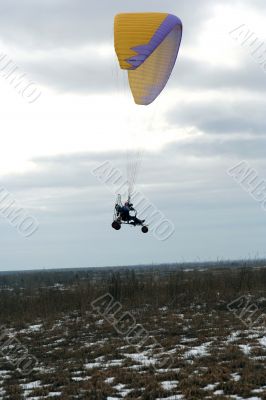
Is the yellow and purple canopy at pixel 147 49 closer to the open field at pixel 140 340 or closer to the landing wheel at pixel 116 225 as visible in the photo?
the landing wheel at pixel 116 225

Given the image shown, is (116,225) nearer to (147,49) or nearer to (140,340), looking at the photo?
(140,340)

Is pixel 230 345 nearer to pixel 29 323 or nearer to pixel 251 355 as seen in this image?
pixel 251 355

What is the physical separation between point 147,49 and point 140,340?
294 inches

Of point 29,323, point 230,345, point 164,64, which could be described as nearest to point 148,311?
point 29,323

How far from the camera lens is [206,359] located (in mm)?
12016

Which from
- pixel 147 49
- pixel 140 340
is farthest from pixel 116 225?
pixel 147 49

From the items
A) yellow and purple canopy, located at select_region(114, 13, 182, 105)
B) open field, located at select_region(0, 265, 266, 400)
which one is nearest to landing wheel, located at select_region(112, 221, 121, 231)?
open field, located at select_region(0, 265, 266, 400)

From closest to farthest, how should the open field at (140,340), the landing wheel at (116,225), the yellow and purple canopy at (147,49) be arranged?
1. the open field at (140,340)
2. the yellow and purple canopy at (147,49)
3. the landing wheel at (116,225)

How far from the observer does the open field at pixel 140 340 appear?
10.5 meters

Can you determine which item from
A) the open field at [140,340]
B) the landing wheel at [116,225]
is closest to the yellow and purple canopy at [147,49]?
the landing wheel at [116,225]

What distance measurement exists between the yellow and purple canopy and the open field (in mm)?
6483

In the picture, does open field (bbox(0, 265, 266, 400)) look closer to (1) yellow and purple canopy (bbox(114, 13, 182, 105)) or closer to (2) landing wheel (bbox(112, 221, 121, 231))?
(2) landing wheel (bbox(112, 221, 121, 231))

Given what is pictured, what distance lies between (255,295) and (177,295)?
298 centimetres

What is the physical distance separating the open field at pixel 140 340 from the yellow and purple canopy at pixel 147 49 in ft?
21.3
